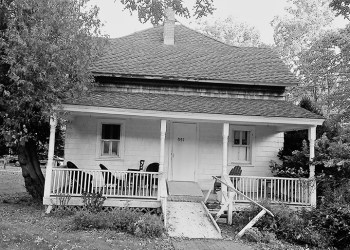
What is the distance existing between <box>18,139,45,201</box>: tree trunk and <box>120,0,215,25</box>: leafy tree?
722cm

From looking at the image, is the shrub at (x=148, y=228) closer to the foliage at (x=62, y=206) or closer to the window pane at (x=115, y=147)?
the foliage at (x=62, y=206)

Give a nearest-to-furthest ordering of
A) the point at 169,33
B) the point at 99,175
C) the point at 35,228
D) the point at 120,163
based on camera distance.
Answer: the point at 35,228 < the point at 99,175 < the point at 120,163 < the point at 169,33

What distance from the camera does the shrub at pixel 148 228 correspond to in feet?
28.3

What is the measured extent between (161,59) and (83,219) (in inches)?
356

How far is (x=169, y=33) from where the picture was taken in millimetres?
17719

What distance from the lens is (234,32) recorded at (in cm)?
3753

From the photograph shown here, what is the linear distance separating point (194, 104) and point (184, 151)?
7.64 feet

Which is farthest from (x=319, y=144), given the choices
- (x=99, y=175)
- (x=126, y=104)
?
(x=99, y=175)

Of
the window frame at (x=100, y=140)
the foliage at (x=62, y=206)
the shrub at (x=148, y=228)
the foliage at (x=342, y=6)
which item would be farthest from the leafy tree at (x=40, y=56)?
the foliage at (x=342, y=6)

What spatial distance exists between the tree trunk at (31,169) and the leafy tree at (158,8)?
7.22 metres

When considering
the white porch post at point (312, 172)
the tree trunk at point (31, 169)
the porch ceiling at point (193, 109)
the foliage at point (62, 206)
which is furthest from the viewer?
the tree trunk at point (31, 169)

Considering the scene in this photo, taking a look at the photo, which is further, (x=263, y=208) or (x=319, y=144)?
(x=319, y=144)

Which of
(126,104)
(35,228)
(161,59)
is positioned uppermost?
(161,59)

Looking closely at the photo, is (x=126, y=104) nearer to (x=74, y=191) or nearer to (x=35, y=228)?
(x=74, y=191)
